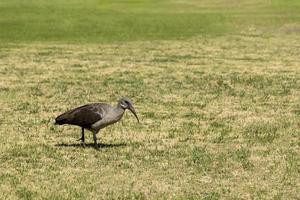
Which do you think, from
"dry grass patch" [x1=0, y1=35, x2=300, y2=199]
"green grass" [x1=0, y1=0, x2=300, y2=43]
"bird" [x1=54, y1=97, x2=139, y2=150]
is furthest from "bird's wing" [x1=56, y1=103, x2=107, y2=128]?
"green grass" [x1=0, y1=0, x2=300, y2=43]

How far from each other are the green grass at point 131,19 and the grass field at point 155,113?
15.6 inches

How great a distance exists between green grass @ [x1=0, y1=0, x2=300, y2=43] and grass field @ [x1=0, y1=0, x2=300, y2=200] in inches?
15.6

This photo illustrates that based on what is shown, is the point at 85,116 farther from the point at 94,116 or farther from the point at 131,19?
the point at 131,19

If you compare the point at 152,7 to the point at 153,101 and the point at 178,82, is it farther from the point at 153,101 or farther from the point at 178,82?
the point at 153,101

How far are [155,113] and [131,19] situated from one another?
32615mm

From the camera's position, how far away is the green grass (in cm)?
4212

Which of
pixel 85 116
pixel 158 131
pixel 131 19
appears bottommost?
pixel 131 19

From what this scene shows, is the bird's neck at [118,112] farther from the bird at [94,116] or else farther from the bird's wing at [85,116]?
the bird's wing at [85,116]

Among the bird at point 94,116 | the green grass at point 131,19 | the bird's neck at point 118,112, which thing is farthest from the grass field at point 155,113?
the bird's neck at point 118,112

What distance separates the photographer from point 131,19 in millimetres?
49125

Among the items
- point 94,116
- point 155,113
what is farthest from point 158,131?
point 94,116

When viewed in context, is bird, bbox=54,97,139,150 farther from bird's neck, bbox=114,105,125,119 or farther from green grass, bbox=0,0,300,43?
green grass, bbox=0,0,300,43

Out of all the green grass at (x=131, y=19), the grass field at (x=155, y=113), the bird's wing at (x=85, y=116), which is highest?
the bird's wing at (x=85, y=116)

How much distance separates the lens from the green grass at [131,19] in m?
42.1
